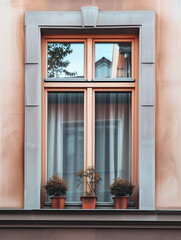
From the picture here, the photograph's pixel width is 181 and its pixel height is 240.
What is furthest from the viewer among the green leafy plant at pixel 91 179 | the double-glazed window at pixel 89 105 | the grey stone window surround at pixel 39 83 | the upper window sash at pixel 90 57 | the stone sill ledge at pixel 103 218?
the upper window sash at pixel 90 57

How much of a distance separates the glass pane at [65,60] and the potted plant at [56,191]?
2.05m

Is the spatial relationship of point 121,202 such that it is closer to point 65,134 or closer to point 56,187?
point 56,187

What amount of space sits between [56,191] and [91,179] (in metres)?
0.69

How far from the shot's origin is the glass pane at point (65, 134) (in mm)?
10375

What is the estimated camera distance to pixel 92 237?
9.63 meters

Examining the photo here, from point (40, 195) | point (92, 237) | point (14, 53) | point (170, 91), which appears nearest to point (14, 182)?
point (40, 195)

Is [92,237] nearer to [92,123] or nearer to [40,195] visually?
[40,195]

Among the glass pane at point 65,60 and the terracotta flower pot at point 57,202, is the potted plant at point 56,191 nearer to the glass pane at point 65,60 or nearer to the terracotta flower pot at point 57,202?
the terracotta flower pot at point 57,202

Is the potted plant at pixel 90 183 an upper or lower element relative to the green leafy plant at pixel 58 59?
lower

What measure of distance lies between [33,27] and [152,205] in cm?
393

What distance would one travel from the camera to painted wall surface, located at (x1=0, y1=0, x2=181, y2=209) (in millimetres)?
9922

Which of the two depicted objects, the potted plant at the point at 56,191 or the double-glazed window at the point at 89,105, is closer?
the potted plant at the point at 56,191

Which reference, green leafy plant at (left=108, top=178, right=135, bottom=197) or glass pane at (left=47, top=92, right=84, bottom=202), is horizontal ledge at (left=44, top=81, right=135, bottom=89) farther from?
green leafy plant at (left=108, top=178, right=135, bottom=197)

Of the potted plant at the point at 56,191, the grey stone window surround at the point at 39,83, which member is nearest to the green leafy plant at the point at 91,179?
the potted plant at the point at 56,191
